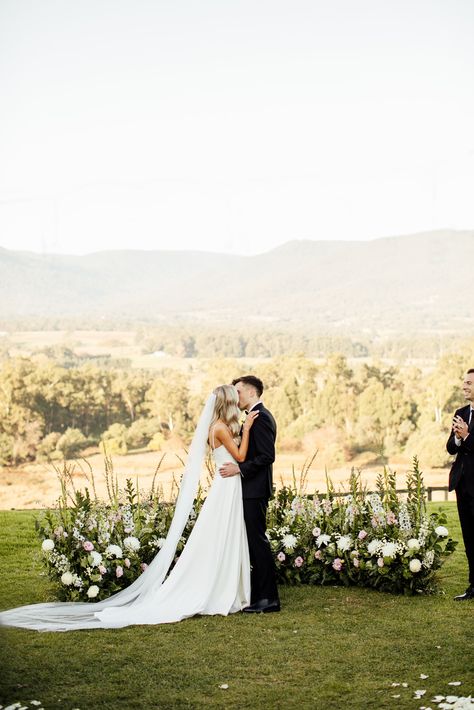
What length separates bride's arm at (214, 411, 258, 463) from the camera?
7.57 metres

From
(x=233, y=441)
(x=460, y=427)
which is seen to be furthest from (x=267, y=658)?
(x=460, y=427)

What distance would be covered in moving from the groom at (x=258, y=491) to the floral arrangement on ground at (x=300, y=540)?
89 centimetres

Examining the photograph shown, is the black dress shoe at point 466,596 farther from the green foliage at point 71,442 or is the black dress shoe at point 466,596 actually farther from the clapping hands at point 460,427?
the green foliage at point 71,442

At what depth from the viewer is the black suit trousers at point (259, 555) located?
743 centimetres

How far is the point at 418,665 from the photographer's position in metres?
5.81

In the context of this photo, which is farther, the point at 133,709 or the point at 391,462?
the point at 391,462

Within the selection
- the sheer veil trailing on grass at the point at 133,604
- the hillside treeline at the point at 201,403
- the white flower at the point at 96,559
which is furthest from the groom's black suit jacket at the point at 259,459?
the hillside treeline at the point at 201,403

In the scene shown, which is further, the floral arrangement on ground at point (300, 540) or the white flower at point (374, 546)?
the white flower at point (374, 546)

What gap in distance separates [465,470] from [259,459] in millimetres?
1714

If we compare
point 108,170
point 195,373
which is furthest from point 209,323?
point 108,170

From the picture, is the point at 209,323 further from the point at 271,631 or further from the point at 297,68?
the point at 271,631

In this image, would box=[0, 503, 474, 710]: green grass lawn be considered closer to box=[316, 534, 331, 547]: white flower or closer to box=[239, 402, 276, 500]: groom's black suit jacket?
box=[316, 534, 331, 547]: white flower

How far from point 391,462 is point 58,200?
22209 mm

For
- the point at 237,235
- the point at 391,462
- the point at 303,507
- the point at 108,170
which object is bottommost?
the point at 391,462
